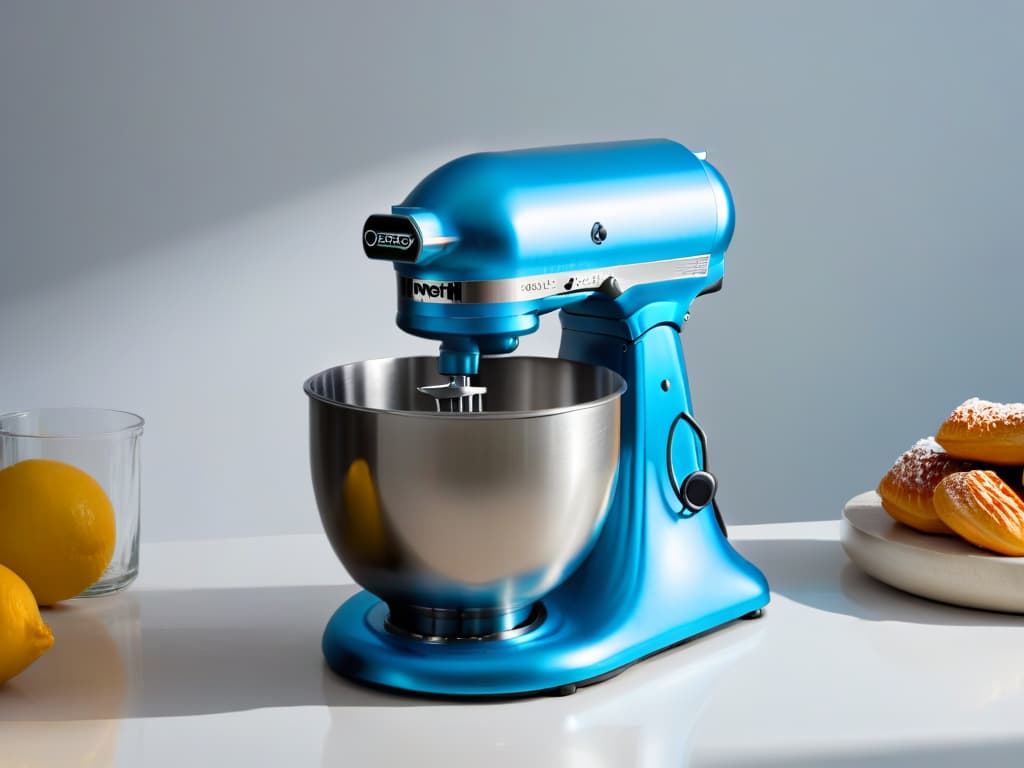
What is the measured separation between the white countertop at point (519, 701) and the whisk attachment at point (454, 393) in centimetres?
20

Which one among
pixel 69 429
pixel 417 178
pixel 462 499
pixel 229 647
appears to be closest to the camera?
pixel 462 499

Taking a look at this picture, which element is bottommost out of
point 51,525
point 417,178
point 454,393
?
point 51,525

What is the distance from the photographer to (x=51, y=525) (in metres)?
0.96

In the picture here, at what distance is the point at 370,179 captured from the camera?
247cm

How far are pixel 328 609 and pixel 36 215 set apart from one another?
156 cm

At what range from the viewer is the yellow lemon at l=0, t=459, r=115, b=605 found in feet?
3.15

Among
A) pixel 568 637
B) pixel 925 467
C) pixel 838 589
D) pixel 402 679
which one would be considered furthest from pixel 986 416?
pixel 402 679

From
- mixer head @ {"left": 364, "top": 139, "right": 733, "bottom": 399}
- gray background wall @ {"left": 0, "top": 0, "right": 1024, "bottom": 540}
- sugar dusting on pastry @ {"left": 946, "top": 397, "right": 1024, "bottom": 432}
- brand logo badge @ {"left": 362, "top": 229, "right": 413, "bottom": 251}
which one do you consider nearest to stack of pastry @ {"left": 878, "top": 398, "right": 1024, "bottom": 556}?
sugar dusting on pastry @ {"left": 946, "top": 397, "right": 1024, "bottom": 432}

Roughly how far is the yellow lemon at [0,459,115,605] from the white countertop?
5cm

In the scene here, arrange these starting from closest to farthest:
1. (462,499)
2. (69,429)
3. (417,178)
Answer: (462,499) → (69,429) → (417,178)

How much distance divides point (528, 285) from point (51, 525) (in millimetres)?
406

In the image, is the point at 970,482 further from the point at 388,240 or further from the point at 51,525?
the point at 51,525

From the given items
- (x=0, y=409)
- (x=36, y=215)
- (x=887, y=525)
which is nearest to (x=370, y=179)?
(x=36, y=215)

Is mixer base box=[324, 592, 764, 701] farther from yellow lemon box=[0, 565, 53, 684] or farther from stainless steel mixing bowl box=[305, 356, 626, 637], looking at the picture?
yellow lemon box=[0, 565, 53, 684]
